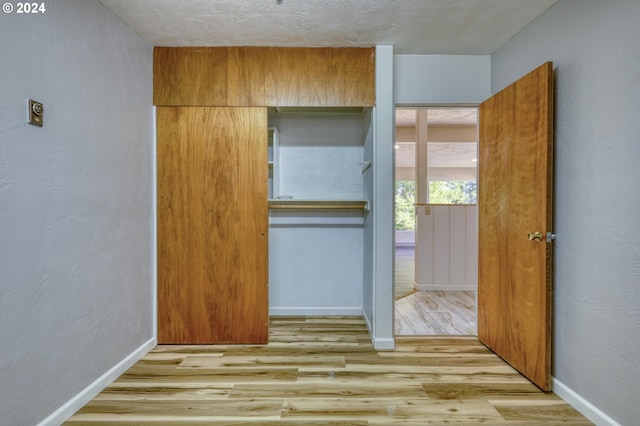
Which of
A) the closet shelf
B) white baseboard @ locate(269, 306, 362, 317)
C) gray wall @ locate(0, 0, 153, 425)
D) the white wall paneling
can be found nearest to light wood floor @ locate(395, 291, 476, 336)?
the white wall paneling

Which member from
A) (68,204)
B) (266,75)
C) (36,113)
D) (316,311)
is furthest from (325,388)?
(266,75)

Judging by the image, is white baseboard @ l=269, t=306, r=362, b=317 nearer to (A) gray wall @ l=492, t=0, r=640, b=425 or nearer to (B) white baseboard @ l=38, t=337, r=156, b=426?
(B) white baseboard @ l=38, t=337, r=156, b=426

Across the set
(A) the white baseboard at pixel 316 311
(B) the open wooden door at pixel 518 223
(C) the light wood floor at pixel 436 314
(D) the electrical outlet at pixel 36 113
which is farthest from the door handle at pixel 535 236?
(D) the electrical outlet at pixel 36 113

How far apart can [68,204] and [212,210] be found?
3.25ft

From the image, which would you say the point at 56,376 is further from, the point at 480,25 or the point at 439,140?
the point at 439,140

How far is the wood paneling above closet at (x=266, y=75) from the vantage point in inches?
100

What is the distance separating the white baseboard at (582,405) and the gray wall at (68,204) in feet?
9.27

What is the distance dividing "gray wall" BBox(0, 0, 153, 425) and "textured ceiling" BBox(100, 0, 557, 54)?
0.32 metres

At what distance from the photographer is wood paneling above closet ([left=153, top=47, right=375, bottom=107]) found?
8.35 feet

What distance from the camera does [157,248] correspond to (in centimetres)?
259

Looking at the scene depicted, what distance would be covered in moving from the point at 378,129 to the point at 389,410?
1.93 m

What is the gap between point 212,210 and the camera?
2586 millimetres

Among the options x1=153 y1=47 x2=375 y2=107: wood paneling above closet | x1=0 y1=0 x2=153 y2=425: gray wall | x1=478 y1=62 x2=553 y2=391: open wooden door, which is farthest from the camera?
x1=153 y1=47 x2=375 y2=107: wood paneling above closet

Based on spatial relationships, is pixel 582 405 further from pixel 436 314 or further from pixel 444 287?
pixel 444 287
